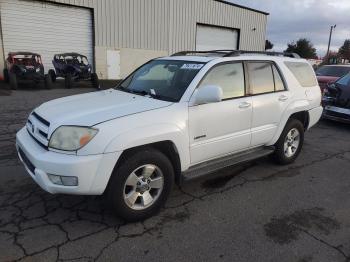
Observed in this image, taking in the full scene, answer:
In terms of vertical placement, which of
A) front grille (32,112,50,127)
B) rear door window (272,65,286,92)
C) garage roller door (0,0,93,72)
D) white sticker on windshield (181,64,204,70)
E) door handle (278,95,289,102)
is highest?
garage roller door (0,0,93,72)

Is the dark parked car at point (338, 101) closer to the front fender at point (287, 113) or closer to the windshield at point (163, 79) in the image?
the front fender at point (287, 113)

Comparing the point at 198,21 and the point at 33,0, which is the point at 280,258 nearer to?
the point at 33,0

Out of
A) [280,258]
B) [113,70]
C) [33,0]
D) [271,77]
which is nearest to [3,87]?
[33,0]

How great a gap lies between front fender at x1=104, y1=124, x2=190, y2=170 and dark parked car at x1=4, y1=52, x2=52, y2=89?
39.5 feet

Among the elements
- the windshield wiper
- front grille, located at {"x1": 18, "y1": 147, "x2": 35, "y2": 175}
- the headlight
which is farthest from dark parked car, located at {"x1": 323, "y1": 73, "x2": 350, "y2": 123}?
front grille, located at {"x1": 18, "y1": 147, "x2": 35, "y2": 175}

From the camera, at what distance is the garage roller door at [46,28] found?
635 inches

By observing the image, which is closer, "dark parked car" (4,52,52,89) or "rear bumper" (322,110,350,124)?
Answer: "rear bumper" (322,110,350,124)

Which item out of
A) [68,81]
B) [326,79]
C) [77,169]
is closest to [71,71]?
[68,81]

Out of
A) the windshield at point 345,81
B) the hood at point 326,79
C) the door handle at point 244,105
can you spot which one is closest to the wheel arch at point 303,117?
the door handle at point 244,105

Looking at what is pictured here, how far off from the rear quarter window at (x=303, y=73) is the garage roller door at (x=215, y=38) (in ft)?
62.3

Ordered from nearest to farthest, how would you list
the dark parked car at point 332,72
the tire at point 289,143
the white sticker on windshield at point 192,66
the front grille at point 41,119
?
the front grille at point 41,119, the white sticker on windshield at point 192,66, the tire at point 289,143, the dark parked car at point 332,72

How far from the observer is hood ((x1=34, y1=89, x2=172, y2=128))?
3.25m

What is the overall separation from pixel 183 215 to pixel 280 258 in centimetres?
113

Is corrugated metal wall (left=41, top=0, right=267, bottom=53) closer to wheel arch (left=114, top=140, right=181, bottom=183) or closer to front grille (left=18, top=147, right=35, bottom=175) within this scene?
front grille (left=18, top=147, right=35, bottom=175)
